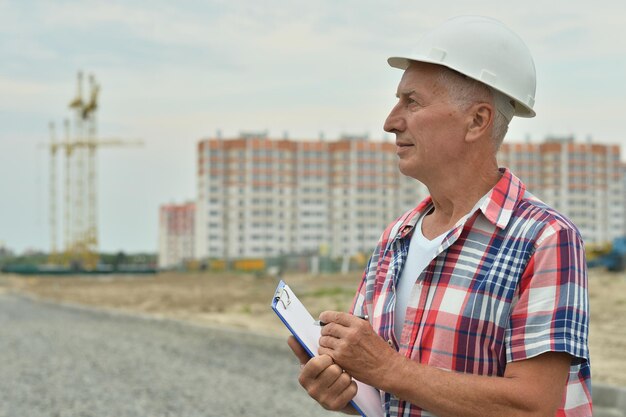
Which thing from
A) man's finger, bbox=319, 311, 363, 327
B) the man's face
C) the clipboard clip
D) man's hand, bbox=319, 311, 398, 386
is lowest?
man's hand, bbox=319, 311, 398, 386

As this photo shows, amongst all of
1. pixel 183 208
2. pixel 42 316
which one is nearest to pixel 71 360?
pixel 42 316

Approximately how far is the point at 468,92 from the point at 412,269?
359mm

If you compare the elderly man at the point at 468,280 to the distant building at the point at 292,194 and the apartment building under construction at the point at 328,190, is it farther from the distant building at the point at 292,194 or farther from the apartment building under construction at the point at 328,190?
the distant building at the point at 292,194

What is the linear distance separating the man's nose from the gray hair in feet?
0.35

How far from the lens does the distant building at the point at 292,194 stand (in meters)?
127

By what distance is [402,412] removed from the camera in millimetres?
1759

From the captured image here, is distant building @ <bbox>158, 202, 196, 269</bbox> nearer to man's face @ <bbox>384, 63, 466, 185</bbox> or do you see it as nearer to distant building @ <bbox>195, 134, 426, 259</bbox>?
distant building @ <bbox>195, 134, 426, 259</bbox>

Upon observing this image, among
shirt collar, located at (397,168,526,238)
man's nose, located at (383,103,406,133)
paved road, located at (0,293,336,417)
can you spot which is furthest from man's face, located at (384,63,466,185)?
paved road, located at (0,293,336,417)

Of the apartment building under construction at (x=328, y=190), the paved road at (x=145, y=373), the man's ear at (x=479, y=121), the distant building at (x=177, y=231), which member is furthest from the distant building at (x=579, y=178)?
the man's ear at (x=479, y=121)

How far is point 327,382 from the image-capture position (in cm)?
170

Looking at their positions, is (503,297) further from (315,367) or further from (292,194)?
(292,194)

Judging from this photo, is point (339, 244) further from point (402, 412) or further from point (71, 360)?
point (402, 412)

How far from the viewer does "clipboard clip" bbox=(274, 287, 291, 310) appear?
1726 mm

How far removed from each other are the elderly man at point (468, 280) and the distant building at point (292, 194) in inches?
4869
